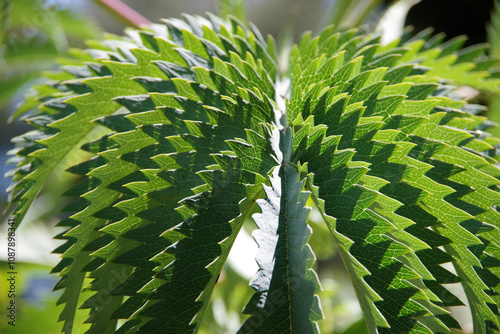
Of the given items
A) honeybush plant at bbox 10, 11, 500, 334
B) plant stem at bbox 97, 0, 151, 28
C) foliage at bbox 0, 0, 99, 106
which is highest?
foliage at bbox 0, 0, 99, 106

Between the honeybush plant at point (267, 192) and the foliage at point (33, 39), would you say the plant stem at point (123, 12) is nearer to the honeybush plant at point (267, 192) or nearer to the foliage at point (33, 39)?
the foliage at point (33, 39)

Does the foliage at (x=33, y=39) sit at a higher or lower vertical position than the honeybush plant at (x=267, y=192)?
higher

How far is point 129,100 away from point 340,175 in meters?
0.33

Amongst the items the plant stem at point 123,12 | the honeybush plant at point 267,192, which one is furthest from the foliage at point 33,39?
the honeybush plant at point 267,192

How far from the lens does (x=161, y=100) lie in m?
0.52

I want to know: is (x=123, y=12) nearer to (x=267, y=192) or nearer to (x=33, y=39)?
(x=33, y=39)

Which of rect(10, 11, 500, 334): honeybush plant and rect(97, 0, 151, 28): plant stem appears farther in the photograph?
rect(97, 0, 151, 28): plant stem

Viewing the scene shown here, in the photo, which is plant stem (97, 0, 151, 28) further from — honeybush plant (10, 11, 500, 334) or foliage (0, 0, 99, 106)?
honeybush plant (10, 11, 500, 334)

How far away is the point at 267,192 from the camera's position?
41 centimetres

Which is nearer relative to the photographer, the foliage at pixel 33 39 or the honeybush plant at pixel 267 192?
the honeybush plant at pixel 267 192

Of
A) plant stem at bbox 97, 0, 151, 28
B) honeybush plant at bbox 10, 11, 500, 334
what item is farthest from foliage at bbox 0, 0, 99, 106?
honeybush plant at bbox 10, 11, 500, 334

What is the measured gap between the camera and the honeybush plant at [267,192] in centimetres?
41

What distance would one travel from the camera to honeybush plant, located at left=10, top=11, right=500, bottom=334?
0.41 m

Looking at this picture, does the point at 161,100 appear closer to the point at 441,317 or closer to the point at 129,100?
the point at 129,100
